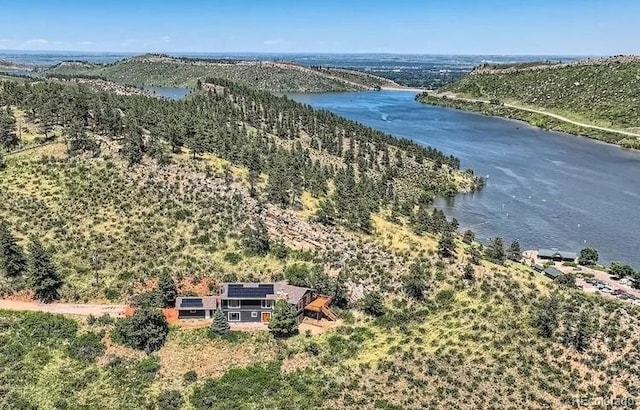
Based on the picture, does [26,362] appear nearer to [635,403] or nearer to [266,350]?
[266,350]

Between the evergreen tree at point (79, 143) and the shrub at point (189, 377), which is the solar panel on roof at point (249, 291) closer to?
the shrub at point (189, 377)

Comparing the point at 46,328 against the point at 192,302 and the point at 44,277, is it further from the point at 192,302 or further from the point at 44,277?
the point at 192,302

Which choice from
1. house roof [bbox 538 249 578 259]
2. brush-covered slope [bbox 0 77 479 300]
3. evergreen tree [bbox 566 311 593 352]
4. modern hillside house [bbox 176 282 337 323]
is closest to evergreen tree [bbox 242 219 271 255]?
brush-covered slope [bbox 0 77 479 300]

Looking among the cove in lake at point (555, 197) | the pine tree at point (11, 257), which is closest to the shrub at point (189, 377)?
the pine tree at point (11, 257)

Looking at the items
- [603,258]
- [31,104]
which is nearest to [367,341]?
[603,258]

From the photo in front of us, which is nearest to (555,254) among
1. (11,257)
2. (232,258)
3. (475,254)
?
(475,254)

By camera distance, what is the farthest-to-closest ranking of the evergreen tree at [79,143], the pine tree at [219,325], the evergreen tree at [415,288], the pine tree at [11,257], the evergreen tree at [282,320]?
the evergreen tree at [79,143] < the pine tree at [11,257] < the evergreen tree at [415,288] < the pine tree at [219,325] < the evergreen tree at [282,320]
